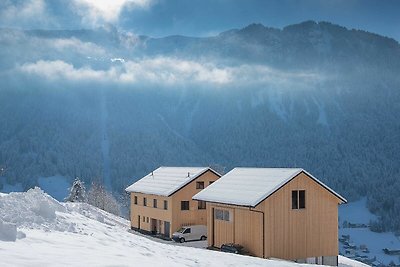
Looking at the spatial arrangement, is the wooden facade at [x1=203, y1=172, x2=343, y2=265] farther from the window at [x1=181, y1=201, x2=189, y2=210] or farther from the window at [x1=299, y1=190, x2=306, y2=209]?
the window at [x1=181, y1=201, x2=189, y2=210]

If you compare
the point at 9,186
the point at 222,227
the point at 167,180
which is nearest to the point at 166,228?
the point at 167,180

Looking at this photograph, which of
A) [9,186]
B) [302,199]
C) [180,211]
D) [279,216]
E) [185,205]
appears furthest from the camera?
[9,186]

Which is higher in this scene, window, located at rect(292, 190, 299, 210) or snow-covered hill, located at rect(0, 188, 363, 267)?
snow-covered hill, located at rect(0, 188, 363, 267)

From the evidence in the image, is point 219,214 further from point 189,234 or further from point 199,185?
point 199,185

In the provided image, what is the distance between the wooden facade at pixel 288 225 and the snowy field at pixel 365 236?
90340mm

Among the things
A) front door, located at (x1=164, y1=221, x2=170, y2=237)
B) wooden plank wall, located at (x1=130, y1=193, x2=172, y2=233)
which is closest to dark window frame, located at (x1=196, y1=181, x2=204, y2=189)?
wooden plank wall, located at (x1=130, y1=193, x2=172, y2=233)

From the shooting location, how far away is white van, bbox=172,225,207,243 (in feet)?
135

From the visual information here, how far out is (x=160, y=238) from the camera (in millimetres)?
43844

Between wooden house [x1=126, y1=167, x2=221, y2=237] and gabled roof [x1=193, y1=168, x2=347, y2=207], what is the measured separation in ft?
25.5

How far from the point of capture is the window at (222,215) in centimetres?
3284

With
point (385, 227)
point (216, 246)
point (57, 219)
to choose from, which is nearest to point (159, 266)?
point (57, 219)

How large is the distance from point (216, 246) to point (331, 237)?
303 inches

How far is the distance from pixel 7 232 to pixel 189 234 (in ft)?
100

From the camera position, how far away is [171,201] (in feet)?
142
